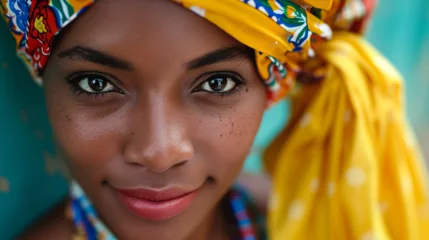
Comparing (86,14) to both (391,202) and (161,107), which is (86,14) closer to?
(161,107)

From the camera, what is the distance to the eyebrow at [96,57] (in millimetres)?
741

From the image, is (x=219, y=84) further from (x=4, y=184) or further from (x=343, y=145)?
(x=4, y=184)

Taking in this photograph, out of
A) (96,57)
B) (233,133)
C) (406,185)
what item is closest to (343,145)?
(406,185)

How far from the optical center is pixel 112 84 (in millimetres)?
786

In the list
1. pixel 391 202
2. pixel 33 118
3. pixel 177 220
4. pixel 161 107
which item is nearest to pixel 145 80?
pixel 161 107

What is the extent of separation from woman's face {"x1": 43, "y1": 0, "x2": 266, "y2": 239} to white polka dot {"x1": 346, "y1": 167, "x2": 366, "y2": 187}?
0.21 m

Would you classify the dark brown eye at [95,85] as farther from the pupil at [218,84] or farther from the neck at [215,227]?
the neck at [215,227]

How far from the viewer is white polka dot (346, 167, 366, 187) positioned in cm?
96

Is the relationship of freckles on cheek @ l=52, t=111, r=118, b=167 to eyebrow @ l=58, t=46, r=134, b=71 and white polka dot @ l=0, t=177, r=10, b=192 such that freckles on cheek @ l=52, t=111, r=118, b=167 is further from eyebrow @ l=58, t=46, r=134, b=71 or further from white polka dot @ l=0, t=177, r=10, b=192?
white polka dot @ l=0, t=177, r=10, b=192

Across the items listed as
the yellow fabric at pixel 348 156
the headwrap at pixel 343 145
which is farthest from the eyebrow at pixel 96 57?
the yellow fabric at pixel 348 156

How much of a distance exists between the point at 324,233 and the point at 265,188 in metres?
0.32

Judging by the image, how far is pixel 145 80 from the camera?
0.75 m

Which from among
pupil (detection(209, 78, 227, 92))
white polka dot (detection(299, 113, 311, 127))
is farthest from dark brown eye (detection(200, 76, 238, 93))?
white polka dot (detection(299, 113, 311, 127))

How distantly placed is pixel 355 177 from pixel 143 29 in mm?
484
